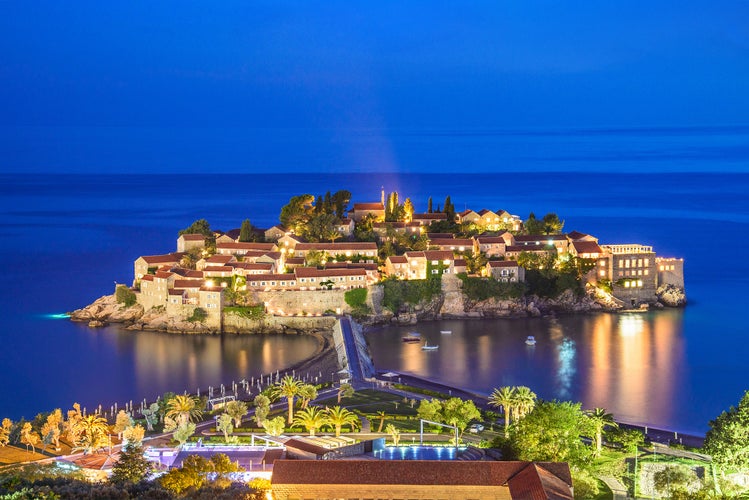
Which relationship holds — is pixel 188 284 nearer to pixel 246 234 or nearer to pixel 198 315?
pixel 198 315

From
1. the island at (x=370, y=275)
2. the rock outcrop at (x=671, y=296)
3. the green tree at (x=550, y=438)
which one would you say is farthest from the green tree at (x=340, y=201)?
the green tree at (x=550, y=438)

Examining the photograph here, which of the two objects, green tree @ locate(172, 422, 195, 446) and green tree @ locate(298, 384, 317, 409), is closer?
green tree @ locate(172, 422, 195, 446)

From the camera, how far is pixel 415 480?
15.7 m

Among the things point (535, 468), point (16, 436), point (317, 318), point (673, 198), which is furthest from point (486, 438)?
point (673, 198)

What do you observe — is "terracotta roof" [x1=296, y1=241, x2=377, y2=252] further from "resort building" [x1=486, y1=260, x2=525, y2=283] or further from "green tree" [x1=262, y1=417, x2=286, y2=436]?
"green tree" [x1=262, y1=417, x2=286, y2=436]

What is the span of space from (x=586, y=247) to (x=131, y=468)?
26587 millimetres

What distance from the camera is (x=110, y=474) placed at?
17109 mm

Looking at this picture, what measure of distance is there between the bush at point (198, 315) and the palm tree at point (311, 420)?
43.9ft

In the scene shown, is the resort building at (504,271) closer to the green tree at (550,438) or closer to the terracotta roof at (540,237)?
the terracotta roof at (540,237)

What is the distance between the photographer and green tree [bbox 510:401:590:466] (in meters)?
17.8

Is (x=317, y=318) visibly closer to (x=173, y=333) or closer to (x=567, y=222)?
(x=173, y=333)

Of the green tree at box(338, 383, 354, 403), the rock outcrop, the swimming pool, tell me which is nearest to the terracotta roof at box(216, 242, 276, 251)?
the green tree at box(338, 383, 354, 403)

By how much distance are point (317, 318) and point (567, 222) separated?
3394cm

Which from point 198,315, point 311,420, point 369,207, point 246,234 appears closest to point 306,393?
point 311,420
